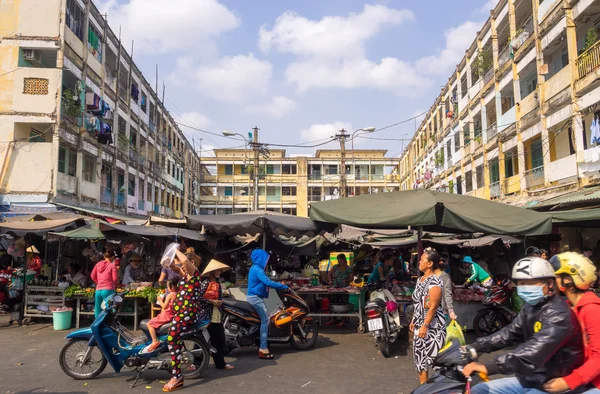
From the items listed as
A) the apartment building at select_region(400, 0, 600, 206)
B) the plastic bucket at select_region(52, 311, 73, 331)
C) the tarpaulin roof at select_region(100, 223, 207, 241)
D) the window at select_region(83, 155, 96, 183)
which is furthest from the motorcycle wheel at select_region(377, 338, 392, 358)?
the window at select_region(83, 155, 96, 183)

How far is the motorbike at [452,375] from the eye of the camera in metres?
3.07

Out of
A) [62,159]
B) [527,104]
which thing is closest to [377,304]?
[527,104]

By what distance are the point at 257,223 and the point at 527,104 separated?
1617 cm

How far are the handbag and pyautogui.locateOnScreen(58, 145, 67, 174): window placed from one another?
17.7 m

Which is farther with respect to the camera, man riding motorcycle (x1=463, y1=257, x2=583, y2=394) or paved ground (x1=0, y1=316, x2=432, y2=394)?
paved ground (x1=0, y1=316, x2=432, y2=394)

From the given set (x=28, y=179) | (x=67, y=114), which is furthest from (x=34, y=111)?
(x=28, y=179)

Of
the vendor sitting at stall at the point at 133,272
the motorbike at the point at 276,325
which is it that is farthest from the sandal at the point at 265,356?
the vendor sitting at stall at the point at 133,272

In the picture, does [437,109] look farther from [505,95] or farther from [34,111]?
[34,111]

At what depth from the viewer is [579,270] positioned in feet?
9.70

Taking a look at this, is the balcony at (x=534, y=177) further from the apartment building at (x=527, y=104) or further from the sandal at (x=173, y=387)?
the sandal at (x=173, y=387)

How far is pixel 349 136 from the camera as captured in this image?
3092 cm

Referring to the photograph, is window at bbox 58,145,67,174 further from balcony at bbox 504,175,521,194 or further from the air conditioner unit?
balcony at bbox 504,175,521,194

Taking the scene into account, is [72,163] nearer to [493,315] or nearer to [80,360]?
[80,360]

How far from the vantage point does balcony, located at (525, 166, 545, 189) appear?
1939cm
